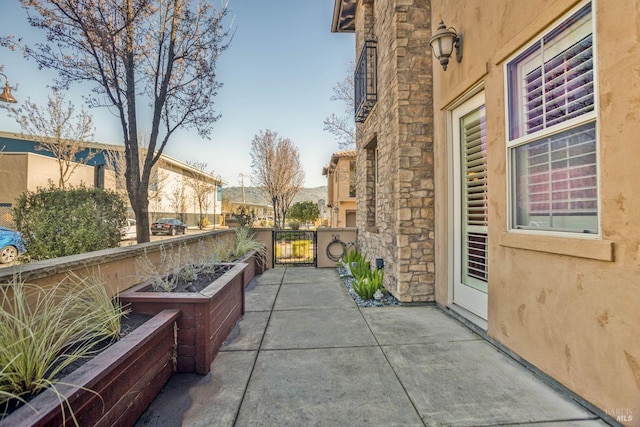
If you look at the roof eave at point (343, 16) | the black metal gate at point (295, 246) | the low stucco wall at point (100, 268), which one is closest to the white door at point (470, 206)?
the low stucco wall at point (100, 268)

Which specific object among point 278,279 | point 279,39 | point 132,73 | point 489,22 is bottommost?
point 278,279

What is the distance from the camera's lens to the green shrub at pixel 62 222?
12.0 ft

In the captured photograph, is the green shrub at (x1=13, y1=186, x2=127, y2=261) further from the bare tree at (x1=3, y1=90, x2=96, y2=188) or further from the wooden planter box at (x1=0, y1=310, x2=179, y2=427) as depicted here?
the bare tree at (x1=3, y1=90, x2=96, y2=188)

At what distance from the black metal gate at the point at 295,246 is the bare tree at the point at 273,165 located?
21.5 ft

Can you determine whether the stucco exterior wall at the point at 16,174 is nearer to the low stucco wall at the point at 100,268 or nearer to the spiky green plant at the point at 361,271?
the low stucco wall at the point at 100,268

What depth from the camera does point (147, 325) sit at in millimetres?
2025

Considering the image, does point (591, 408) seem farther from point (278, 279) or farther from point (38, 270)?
point (278, 279)

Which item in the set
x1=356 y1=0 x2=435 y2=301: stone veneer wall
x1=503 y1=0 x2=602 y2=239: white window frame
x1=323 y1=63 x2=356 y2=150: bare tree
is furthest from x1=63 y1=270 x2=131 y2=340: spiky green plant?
x1=323 y1=63 x2=356 y2=150: bare tree

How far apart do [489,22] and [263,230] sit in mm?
6066

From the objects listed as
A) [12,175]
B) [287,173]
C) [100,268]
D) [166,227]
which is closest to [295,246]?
Answer: [100,268]

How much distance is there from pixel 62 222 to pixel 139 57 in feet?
9.54

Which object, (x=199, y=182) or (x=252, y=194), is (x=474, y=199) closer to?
(x=199, y=182)

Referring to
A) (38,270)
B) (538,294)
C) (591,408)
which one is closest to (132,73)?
(38,270)

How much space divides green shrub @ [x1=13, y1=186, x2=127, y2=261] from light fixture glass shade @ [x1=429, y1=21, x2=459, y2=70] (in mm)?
4880
